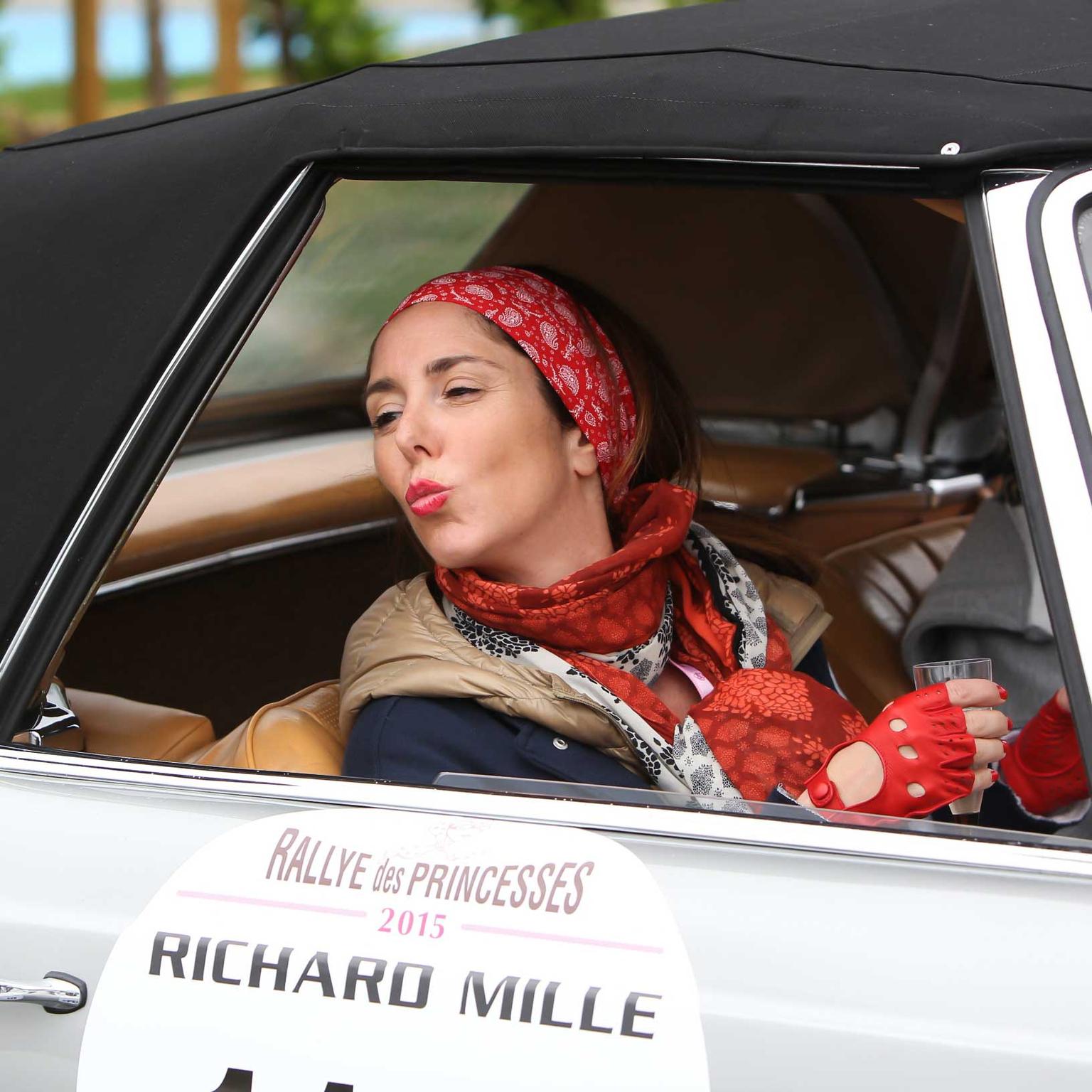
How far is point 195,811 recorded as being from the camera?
1.34 metres

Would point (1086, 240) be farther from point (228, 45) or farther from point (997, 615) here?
point (228, 45)

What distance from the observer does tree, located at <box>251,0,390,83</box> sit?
15188 millimetres

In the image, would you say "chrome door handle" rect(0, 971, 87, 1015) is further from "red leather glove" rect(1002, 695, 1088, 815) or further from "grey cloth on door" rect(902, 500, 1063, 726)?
"grey cloth on door" rect(902, 500, 1063, 726)

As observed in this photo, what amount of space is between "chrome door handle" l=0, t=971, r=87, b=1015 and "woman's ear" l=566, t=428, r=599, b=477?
2.94ft

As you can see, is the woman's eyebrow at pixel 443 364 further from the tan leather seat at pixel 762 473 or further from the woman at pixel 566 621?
the tan leather seat at pixel 762 473

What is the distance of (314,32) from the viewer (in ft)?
50.7

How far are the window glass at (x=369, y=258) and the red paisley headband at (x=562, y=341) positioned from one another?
20.9 inches

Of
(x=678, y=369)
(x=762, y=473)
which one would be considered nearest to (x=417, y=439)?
(x=678, y=369)

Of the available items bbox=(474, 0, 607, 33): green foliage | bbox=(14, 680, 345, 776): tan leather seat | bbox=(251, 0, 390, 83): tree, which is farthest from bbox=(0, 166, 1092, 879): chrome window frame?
bbox=(251, 0, 390, 83): tree

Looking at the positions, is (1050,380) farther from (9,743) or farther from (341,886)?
(9,743)

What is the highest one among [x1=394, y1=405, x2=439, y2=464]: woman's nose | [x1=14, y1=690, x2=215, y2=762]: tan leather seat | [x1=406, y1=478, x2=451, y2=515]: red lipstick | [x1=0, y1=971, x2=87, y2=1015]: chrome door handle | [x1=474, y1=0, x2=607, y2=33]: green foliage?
[x1=474, y1=0, x2=607, y2=33]: green foliage

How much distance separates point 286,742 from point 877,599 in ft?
4.56

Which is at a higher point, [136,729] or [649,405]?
[649,405]

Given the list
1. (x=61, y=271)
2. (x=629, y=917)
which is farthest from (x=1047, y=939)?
(x=61, y=271)
